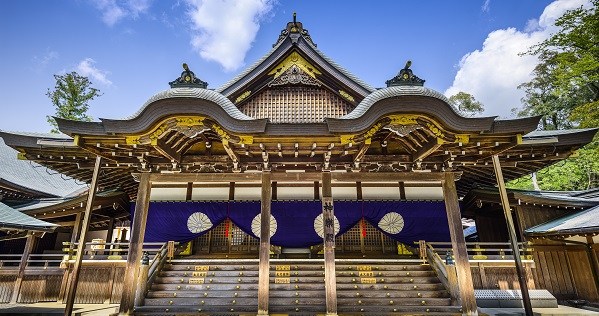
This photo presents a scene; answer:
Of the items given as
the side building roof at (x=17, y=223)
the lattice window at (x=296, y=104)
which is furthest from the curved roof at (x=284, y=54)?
the side building roof at (x=17, y=223)

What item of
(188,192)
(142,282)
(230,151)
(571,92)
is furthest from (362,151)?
(571,92)

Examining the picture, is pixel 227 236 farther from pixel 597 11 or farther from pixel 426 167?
pixel 597 11

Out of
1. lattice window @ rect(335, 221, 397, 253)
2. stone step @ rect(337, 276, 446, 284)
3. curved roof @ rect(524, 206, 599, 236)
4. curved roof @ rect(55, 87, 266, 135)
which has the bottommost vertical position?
stone step @ rect(337, 276, 446, 284)

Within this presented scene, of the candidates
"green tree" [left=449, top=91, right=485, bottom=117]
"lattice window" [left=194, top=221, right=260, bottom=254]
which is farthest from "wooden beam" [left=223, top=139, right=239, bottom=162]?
"green tree" [left=449, top=91, right=485, bottom=117]

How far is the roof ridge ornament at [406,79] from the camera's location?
6.99 metres

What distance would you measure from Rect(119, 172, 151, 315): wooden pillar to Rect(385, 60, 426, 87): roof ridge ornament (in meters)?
6.96

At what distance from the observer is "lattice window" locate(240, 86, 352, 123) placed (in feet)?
34.0

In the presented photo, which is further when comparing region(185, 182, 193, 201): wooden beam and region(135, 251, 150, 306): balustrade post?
region(185, 182, 193, 201): wooden beam

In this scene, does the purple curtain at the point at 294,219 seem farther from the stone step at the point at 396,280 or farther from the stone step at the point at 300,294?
the stone step at the point at 300,294

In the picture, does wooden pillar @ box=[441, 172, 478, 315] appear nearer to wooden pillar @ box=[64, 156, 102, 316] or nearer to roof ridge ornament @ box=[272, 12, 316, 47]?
roof ridge ornament @ box=[272, 12, 316, 47]

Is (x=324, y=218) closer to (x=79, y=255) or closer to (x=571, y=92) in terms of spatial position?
(x=79, y=255)

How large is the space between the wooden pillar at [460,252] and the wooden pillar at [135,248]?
8.06m

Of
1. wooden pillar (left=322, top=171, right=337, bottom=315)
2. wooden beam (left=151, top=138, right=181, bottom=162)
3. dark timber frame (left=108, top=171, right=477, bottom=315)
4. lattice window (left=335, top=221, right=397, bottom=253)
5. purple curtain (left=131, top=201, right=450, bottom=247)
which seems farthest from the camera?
lattice window (left=335, top=221, right=397, bottom=253)

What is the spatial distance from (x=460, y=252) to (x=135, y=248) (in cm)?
833
